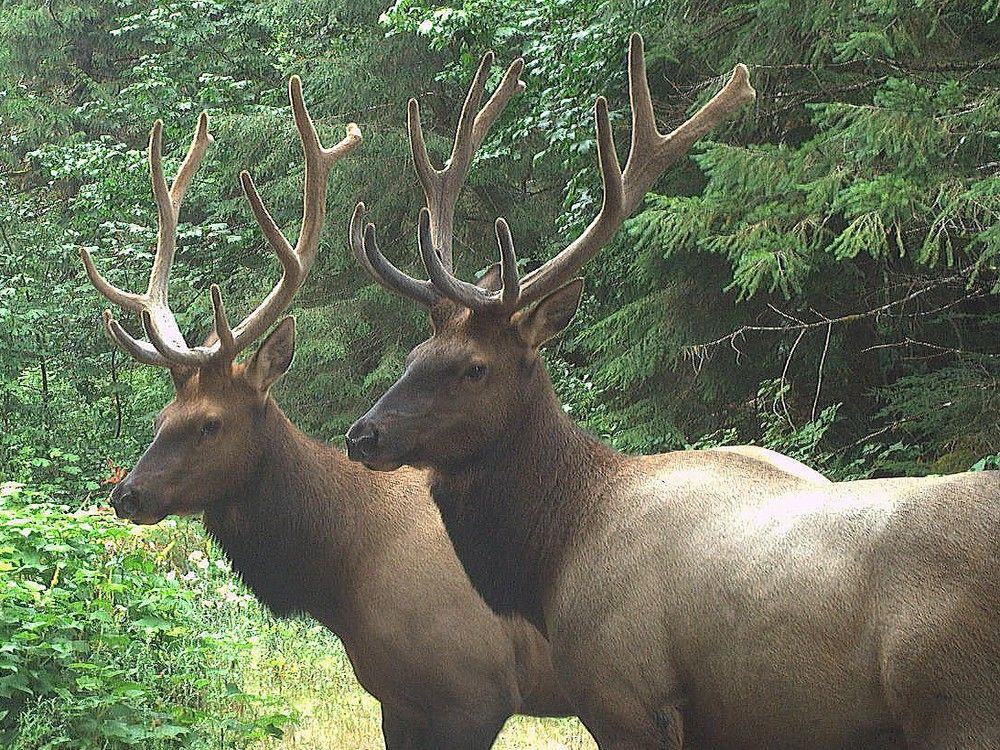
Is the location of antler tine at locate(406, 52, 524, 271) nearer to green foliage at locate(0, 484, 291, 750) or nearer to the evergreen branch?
green foliage at locate(0, 484, 291, 750)

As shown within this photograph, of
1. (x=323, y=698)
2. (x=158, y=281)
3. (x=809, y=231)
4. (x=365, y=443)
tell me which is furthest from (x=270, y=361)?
(x=809, y=231)

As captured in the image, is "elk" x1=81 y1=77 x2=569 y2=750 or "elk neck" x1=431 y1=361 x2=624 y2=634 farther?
"elk" x1=81 y1=77 x2=569 y2=750

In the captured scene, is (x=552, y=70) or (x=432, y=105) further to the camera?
(x=432, y=105)

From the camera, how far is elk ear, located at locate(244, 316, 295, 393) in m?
5.91

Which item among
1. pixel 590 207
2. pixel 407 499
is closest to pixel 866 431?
pixel 590 207

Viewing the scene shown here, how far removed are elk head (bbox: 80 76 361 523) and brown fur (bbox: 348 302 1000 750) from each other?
3.83 feet

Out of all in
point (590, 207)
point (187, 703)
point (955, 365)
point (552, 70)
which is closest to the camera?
point (187, 703)

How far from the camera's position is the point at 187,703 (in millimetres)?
6387

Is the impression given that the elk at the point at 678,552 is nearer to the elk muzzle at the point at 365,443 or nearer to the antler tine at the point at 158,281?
the elk muzzle at the point at 365,443

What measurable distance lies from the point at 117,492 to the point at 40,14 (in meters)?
15.4

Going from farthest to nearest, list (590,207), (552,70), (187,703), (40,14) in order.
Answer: (40,14)
(552,70)
(590,207)
(187,703)

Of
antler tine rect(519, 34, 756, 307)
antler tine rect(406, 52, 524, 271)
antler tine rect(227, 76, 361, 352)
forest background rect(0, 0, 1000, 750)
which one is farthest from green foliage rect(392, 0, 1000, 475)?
antler tine rect(227, 76, 361, 352)

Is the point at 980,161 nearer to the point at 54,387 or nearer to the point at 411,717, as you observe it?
the point at 411,717

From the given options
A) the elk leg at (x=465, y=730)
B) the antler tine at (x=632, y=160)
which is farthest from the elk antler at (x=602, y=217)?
the elk leg at (x=465, y=730)
